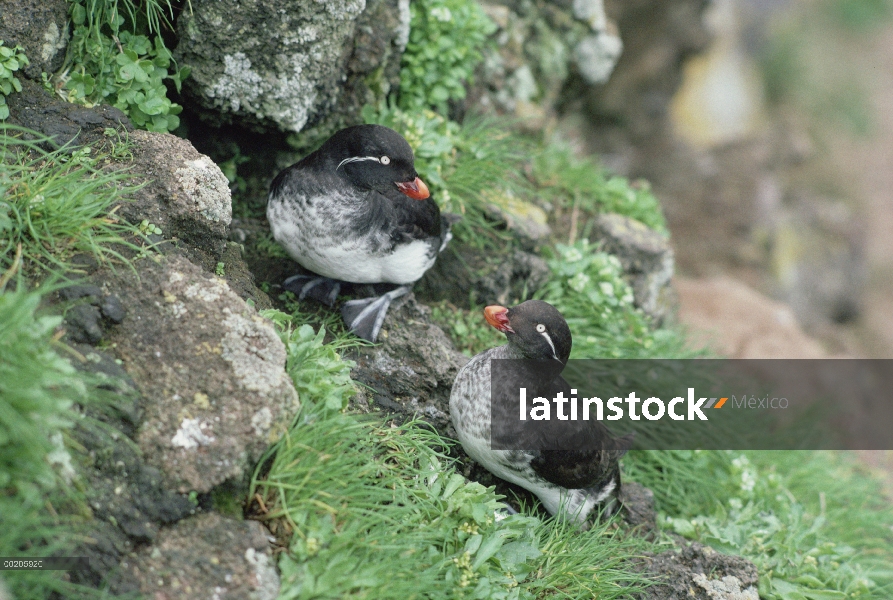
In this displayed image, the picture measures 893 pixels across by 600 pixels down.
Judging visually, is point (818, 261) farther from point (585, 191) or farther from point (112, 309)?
point (112, 309)

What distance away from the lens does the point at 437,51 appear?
18.9ft

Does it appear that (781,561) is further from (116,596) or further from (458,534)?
(116,596)

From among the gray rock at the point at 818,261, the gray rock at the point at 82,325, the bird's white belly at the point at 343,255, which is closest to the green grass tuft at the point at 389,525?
the bird's white belly at the point at 343,255

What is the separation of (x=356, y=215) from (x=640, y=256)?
283cm

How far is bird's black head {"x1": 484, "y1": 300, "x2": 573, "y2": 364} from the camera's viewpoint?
4.28 m

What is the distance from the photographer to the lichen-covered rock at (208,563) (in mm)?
2988

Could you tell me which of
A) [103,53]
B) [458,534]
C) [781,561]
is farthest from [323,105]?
[781,561]

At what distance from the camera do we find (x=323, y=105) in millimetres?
5000

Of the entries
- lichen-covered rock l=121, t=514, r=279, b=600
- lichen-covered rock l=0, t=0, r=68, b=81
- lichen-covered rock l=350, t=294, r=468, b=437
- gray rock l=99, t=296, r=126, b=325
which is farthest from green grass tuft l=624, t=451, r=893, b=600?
lichen-covered rock l=0, t=0, r=68, b=81

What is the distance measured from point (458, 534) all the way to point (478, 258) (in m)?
2.42

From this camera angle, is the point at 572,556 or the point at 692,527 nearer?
the point at 572,556

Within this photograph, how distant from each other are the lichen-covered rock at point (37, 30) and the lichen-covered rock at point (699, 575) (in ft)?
13.2

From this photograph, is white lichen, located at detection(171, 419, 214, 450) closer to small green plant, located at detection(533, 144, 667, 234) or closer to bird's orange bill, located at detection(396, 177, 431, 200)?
bird's orange bill, located at detection(396, 177, 431, 200)

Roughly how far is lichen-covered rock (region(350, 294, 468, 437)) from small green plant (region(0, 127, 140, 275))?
4.76ft
